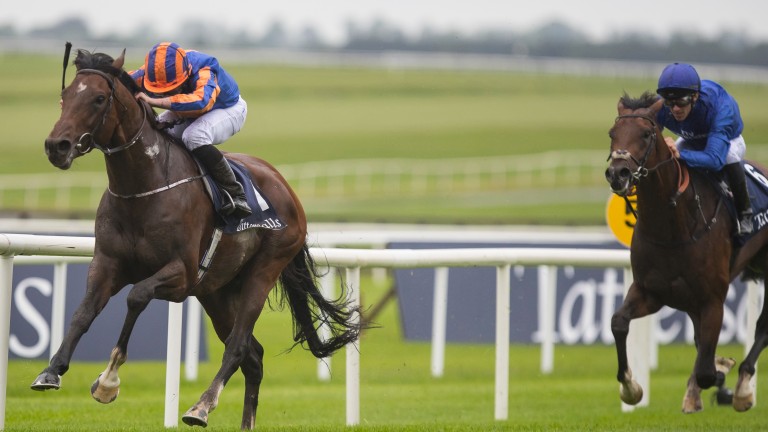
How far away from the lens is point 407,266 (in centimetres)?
715

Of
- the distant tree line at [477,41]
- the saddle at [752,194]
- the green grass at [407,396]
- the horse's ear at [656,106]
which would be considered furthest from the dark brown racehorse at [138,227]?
the distant tree line at [477,41]

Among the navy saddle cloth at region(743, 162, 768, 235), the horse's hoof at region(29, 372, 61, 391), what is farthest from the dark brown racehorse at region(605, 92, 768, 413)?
the horse's hoof at region(29, 372, 61, 391)

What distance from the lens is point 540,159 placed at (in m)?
42.5

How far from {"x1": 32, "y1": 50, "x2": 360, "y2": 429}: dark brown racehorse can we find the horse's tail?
1.52ft

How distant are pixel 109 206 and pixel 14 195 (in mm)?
28005

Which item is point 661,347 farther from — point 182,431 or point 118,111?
point 118,111

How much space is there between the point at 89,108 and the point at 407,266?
97.2 inches

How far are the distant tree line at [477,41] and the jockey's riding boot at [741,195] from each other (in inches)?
1453

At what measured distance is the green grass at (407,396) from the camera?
22.6 ft

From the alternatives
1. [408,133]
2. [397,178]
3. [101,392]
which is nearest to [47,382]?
[101,392]

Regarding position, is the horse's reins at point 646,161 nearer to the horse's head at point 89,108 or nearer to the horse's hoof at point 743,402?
the horse's hoof at point 743,402

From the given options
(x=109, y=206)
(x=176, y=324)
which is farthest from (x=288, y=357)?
(x=109, y=206)

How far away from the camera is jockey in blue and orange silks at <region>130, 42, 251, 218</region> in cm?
Result: 584

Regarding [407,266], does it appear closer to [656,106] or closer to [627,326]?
[627,326]
